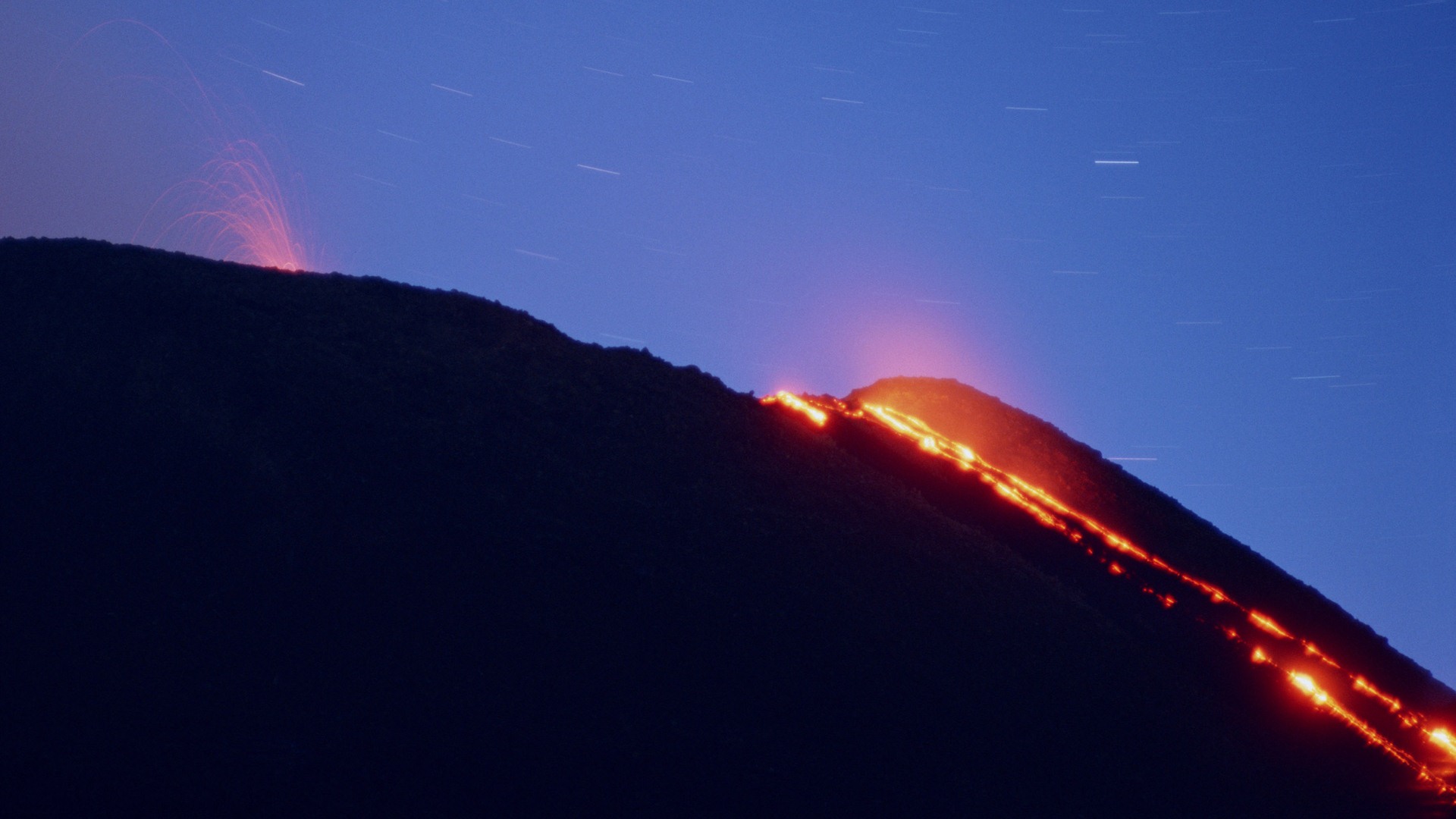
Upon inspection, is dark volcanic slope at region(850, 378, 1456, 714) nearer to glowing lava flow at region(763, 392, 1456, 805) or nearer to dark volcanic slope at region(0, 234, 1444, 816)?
glowing lava flow at region(763, 392, 1456, 805)

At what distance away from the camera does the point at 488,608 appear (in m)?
5.14

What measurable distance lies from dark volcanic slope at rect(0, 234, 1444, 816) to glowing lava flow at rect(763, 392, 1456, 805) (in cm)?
104

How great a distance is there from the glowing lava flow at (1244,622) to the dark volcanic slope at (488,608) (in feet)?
3.40

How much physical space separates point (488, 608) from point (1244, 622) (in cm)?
958

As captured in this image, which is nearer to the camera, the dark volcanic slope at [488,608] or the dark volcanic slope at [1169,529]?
the dark volcanic slope at [488,608]

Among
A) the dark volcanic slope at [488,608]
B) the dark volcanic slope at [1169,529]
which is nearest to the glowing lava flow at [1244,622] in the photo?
the dark volcanic slope at [1169,529]

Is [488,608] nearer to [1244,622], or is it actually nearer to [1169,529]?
[1244,622]

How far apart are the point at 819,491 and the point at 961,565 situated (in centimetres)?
139

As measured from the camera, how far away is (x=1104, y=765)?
568 cm

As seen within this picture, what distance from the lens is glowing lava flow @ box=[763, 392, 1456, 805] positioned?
27.9 ft

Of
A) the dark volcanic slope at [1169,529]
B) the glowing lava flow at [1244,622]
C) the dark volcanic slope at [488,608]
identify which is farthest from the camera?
the dark volcanic slope at [1169,529]

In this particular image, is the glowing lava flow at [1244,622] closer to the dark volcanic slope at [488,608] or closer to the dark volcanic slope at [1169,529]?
the dark volcanic slope at [1169,529]

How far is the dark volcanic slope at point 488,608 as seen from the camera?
4195 mm

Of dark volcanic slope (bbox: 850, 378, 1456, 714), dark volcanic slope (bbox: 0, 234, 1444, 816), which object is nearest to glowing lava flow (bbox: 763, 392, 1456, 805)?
dark volcanic slope (bbox: 850, 378, 1456, 714)
